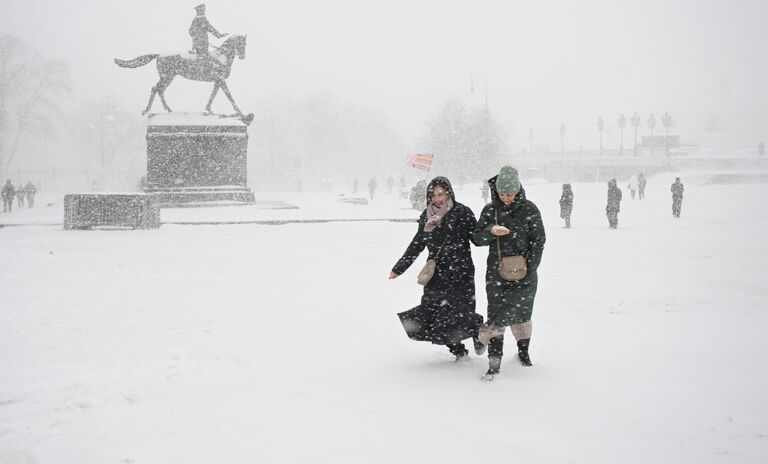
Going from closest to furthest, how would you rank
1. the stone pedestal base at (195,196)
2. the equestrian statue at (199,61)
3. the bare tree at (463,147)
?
the equestrian statue at (199,61)
the stone pedestal base at (195,196)
the bare tree at (463,147)

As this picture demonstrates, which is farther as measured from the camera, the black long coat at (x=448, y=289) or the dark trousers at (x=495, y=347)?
the black long coat at (x=448, y=289)

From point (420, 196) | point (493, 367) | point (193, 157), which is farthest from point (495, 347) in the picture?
point (420, 196)

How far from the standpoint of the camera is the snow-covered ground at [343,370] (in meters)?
3.04

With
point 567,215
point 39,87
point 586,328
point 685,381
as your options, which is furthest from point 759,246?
point 39,87

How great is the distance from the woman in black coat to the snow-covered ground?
13.3 inches

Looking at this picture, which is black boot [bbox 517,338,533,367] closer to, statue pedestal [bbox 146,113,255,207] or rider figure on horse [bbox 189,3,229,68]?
statue pedestal [bbox 146,113,255,207]

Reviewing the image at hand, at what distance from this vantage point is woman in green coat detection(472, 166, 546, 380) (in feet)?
13.6

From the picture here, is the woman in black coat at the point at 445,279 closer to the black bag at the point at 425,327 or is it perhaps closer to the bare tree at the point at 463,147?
the black bag at the point at 425,327

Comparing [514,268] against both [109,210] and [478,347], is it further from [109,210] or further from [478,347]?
[109,210]

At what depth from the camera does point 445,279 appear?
4352 mm

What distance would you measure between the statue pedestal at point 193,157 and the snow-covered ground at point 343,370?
32.7 feet

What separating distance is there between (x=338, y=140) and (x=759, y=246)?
60838mm

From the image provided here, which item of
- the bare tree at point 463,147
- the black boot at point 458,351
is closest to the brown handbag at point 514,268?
the black boot at point 458,351

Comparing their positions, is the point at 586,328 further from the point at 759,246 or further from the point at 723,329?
the point at 759,246
